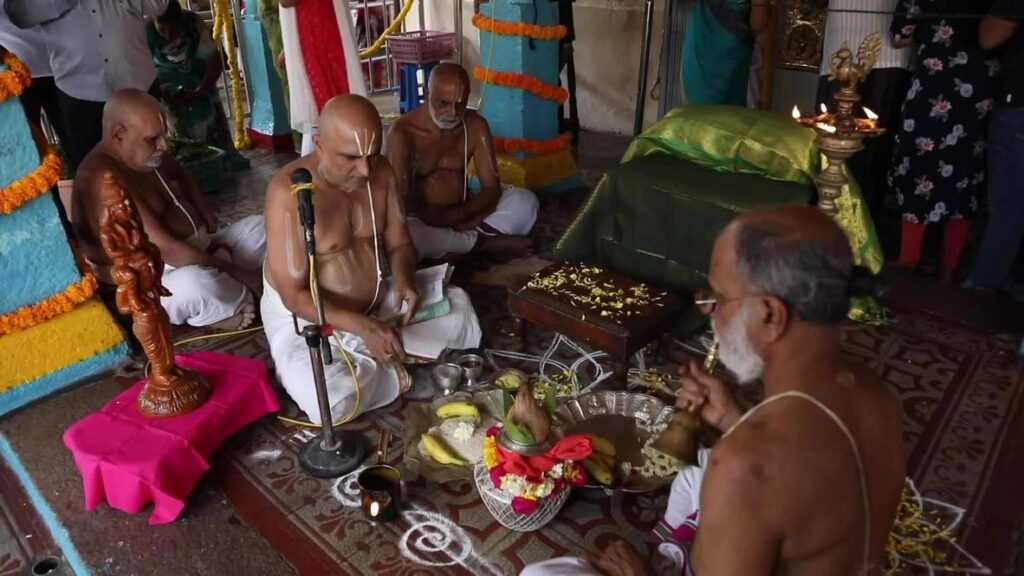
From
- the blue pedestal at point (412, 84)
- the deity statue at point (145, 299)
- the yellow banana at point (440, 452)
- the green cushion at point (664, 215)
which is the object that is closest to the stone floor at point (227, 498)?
the yellow banana at point (440, 452)

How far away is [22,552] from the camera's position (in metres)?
2.86

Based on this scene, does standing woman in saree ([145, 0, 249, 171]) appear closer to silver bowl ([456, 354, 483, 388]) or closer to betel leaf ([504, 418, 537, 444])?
silver bowl ([456, 354, 483, 388])

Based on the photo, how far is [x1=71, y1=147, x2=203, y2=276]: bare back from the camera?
3.95m

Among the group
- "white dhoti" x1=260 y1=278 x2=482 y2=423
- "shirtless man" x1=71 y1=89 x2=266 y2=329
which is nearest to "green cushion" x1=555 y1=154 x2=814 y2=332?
"white dhoti" x1=260 y1=278 x2=482 y2=423

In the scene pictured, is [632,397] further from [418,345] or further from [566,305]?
[418,345]

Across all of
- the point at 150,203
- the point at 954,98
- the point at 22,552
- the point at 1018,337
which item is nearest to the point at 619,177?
the point at 954,98

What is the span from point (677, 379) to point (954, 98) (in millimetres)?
2500

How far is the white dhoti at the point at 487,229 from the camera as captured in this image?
4965 millimetres

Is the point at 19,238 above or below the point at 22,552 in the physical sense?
above

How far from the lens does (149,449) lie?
286cm

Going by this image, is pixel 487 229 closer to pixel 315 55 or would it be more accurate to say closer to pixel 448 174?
pixel 448 174

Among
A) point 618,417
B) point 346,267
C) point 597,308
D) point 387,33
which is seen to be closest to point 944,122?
point 597,308

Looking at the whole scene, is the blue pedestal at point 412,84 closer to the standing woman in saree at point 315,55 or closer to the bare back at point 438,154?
the standing woman in saree at point 315,55

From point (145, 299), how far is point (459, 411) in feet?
4.51
